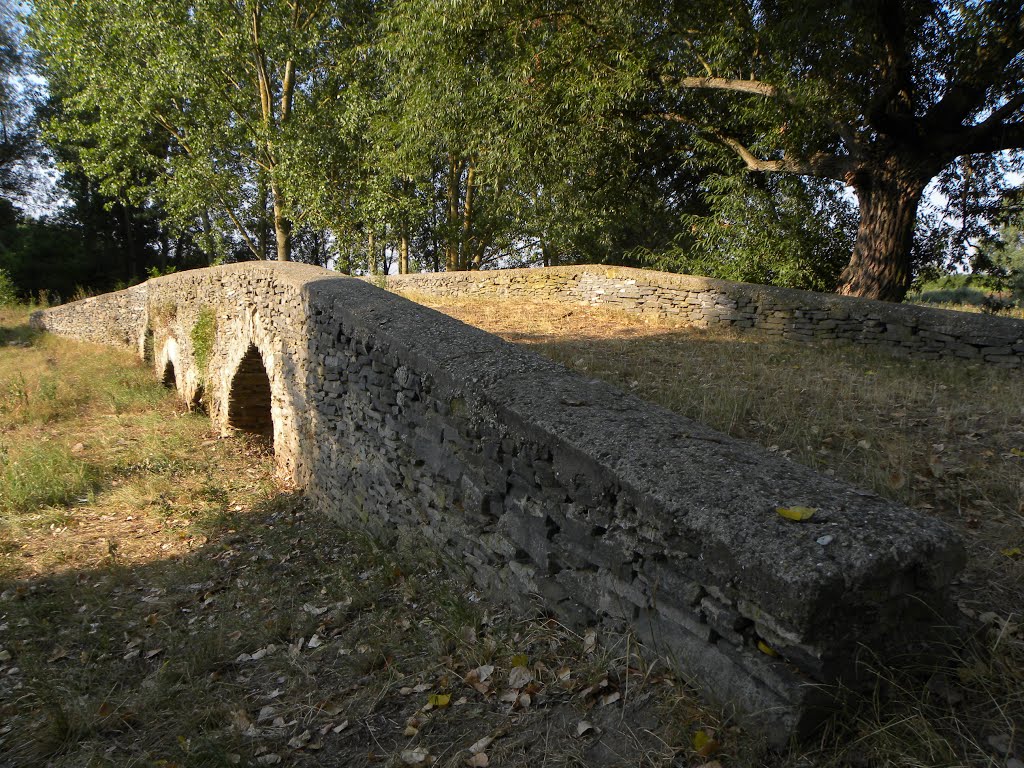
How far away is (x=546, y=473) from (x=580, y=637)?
28.3 inches

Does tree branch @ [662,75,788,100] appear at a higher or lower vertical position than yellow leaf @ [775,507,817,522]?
higher

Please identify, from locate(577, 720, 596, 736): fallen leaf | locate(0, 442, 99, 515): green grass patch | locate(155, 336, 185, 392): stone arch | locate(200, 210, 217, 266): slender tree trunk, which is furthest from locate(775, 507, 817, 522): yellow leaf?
locate(200, 210, 217, 266): slender tree trunk

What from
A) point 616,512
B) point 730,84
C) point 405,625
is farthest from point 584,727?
point 730,84

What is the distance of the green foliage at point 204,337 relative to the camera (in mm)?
9102

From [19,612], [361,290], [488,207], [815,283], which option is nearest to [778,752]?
[361,290]

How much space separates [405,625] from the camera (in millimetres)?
3510

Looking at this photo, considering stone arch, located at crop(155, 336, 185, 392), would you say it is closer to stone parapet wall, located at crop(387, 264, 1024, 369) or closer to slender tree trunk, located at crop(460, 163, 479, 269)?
stone parapet wall, located at crop(387, 264, 1024, 369)

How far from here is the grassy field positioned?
2.10 metres

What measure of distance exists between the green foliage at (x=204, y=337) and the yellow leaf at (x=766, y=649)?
8.70 metres

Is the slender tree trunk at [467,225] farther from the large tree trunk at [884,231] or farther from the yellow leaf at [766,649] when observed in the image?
the yellow leaf at [766,649]

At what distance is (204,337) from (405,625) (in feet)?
23.9

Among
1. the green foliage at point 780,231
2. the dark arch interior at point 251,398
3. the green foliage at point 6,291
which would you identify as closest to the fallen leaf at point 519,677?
the dark arch interior at point 251,398

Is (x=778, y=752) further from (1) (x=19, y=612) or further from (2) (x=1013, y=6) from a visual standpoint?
(2) (x=1013, y=6)

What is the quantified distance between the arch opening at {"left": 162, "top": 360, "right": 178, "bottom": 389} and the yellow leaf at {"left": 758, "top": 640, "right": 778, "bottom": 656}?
11797 mm
